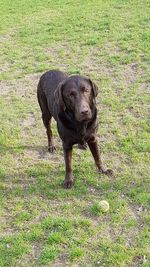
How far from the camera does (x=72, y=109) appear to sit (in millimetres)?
4895

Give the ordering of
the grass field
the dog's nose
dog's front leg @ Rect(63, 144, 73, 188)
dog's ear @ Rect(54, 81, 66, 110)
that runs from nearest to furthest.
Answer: the grass field
the dog's nose
dog's ear @ Rect(54, 81, 66, 110)
dog's front leg @ Rect(63, 144, 73, 188)

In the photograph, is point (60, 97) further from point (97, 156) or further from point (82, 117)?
point (97, 156)

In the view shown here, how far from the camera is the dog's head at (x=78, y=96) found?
475 centimetres

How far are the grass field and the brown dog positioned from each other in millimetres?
376

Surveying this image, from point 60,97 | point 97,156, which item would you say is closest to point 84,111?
point 60,97

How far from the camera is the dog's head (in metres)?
4.75

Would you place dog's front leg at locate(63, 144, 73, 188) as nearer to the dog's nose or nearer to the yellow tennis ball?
the yellow tennis ball

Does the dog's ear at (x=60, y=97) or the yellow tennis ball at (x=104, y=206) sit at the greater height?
the dog's ear at (x=60, y=97)

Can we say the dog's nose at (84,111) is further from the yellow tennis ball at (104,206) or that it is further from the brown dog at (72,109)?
the yellow tennis ball at (104,206)

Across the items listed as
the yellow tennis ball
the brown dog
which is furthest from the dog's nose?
the yellow tennis ball

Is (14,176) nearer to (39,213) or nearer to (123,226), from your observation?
(39,213)

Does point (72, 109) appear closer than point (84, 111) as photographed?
No

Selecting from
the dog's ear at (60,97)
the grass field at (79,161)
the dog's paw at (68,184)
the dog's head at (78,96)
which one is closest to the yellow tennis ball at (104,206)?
the grass field at (79,161)

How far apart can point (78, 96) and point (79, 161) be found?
135 centimetres
